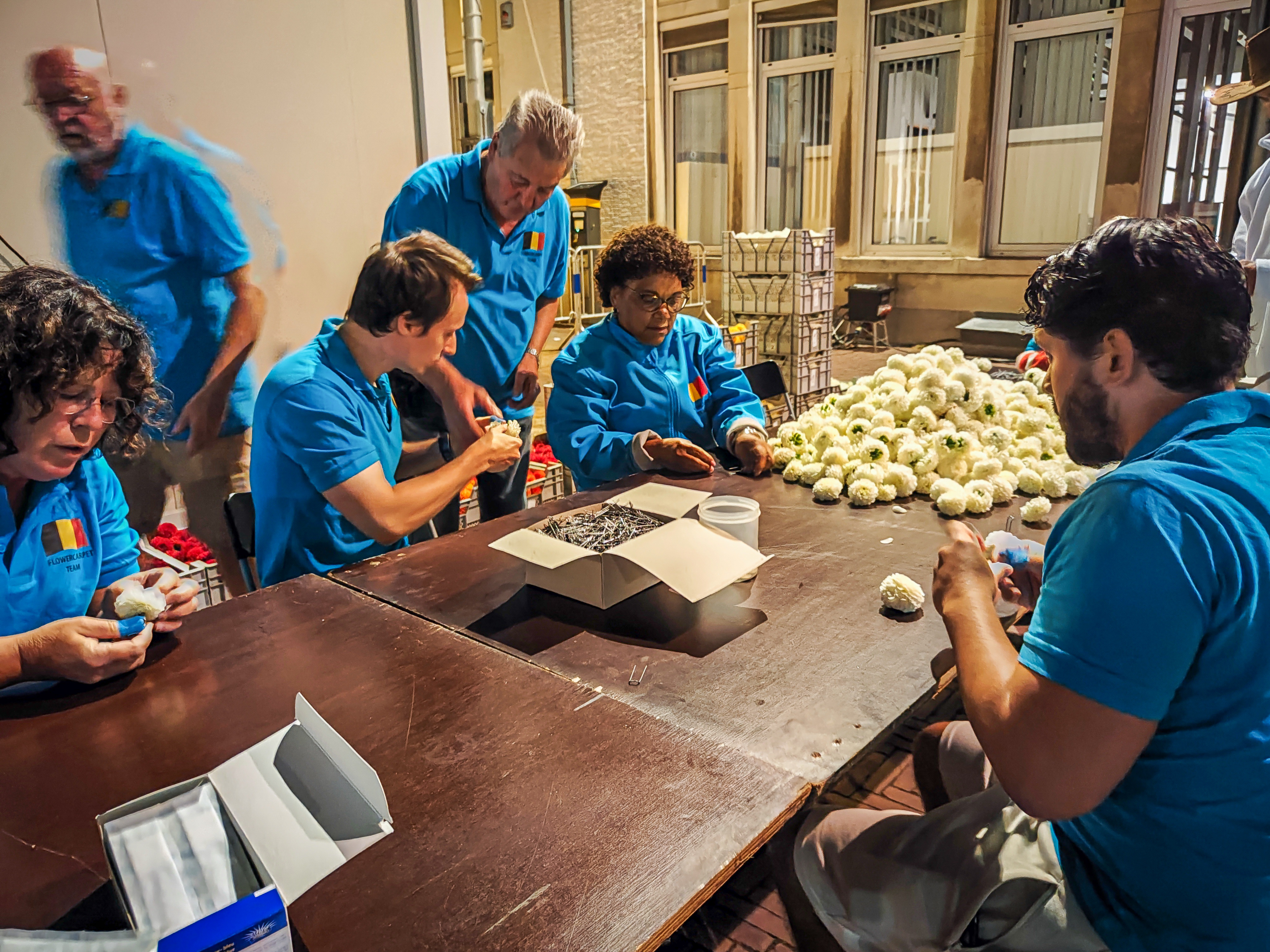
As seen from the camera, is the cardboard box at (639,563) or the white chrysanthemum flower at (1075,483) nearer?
the cardboard box at (639,563)

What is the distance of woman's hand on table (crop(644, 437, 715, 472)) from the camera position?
2.69 metres

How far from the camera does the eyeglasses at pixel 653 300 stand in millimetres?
2883

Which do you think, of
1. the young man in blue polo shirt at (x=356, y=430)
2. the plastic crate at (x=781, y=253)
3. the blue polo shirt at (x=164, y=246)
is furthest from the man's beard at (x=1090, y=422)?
the plastic crate at (x=781, y=253)

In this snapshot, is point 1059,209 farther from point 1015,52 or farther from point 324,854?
point 324,854

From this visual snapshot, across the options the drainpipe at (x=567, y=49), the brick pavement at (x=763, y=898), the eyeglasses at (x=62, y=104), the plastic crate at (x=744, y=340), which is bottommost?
the brick pavement at (x=763, y=898)

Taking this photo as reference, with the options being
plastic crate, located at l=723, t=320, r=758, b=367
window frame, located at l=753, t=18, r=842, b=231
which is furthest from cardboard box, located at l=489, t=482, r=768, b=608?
window frame, located at l=753, t=18, r=842, b=231

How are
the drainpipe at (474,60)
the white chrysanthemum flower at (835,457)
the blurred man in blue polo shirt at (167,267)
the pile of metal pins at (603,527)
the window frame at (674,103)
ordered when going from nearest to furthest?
the pile of metal pins at (603,527) < the white chrysanthemum flower at (835,457) < the blurred man in blue polo shirt at (167,267) < the drainpipe at (474,60) < the window frame at (674,103)

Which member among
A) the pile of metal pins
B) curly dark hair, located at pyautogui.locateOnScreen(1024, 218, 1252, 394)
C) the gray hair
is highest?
the gray hair

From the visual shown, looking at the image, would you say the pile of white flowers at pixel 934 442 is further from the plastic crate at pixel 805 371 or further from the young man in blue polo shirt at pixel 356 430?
the plastic crate at pixel 805 371

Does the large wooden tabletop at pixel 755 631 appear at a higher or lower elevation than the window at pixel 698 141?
lower

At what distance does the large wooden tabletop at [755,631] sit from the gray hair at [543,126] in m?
1.47

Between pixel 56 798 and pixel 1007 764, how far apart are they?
1.26 meters

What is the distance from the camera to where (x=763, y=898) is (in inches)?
84.5

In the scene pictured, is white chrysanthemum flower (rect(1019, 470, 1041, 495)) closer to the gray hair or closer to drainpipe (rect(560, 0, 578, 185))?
the gray hair
